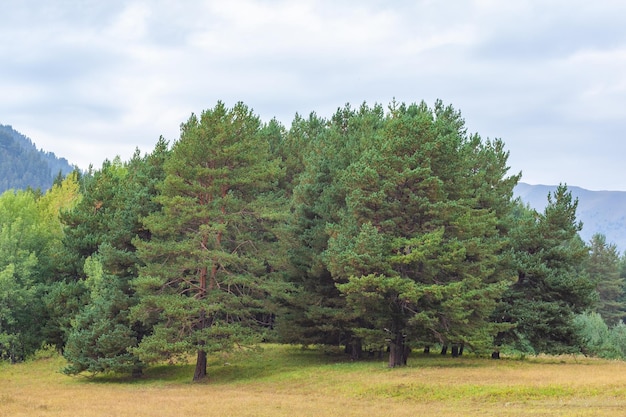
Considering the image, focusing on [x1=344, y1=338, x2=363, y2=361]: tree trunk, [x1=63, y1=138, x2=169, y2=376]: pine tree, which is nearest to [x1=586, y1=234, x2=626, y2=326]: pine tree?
[x1=344, y1=338, x2=363, y2=361]: tree trunk

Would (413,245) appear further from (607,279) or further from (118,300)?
(607,279)

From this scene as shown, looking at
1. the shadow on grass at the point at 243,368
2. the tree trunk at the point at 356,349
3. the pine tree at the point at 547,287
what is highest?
the pine tree at the point at 547,287

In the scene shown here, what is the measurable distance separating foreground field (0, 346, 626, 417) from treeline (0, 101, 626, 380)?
1966 millimetres

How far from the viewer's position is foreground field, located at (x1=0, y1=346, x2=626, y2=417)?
69.7 feet

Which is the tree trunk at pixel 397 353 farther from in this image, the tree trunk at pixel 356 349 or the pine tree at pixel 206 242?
the pine tree at pixel 206 242

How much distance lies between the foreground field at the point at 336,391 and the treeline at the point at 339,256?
6.45 feet

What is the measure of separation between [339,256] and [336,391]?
7203mm

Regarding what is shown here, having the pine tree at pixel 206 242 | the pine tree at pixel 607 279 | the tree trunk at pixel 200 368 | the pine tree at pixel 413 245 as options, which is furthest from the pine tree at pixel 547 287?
the pine tree at pixel 607 279

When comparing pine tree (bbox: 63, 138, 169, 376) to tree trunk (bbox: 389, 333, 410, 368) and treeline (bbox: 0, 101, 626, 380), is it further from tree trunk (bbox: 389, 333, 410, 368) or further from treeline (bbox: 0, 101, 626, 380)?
tree trunk (bbox: 389, 333, 410, 368)

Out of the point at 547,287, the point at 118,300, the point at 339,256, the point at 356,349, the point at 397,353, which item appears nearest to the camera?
the point at 339,256

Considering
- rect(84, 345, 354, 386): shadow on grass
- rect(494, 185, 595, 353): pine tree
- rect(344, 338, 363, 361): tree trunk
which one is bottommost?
rect(84, 345, 354, 386): shadow on grass

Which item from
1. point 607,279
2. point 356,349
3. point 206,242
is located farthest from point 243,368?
point 607,279

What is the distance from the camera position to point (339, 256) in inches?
1238

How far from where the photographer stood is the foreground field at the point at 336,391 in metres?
21.2
